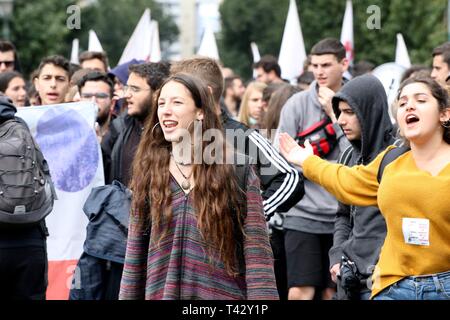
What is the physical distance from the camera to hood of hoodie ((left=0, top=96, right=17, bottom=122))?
715 cm

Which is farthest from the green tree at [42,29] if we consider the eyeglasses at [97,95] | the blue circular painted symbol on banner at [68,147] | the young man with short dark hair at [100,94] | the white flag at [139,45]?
the blue circular painted symbol on banner at [68,147]

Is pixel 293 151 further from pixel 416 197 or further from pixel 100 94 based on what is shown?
pixel 100 94

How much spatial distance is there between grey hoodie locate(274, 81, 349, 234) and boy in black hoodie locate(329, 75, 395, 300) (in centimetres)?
155

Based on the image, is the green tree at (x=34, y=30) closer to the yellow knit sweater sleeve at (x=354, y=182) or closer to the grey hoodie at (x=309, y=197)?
the grey hoodie at (x=309, y=197)

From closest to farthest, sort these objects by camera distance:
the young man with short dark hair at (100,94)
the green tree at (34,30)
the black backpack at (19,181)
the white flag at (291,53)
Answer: the black backpack at (19,181), the young man with short dark hair at (100,94), the white flag at (291,53), the green tree at (34,30)

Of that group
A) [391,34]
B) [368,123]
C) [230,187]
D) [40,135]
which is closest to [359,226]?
[368,123]

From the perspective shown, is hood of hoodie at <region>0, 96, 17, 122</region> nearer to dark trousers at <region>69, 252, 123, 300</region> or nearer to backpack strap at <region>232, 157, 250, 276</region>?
dark trousers at <region>69, 252, 123, 300</region>

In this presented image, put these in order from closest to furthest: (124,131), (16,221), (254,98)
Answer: (16,221) < (124,131) < (254,98)

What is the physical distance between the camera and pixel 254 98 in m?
12.2

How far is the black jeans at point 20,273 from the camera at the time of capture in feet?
23.0

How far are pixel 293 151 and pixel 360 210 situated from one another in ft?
2.70
